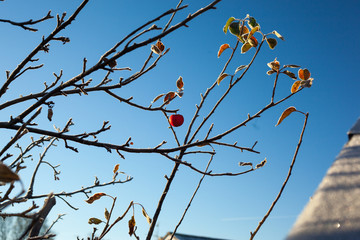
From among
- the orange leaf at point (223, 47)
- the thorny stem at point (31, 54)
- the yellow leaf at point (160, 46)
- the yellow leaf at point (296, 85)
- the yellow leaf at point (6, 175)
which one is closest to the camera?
the yellow leaf at point (6, 175)

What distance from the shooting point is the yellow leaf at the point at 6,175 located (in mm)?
465

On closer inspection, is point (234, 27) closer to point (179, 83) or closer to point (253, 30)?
point (253, 30)

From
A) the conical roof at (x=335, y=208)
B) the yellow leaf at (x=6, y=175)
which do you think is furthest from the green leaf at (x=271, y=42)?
the conical roof at (x=335, y=208)

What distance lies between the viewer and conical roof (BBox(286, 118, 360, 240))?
2348mm

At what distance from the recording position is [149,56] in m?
1.16

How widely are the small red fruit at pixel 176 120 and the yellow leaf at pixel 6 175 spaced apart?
2.83 feet

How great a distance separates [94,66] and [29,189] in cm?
96

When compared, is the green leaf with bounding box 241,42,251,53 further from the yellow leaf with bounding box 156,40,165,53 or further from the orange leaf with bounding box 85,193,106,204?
the orange leaf with bounding box 85,193,106,204

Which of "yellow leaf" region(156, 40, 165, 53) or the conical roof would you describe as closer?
"yellow leaf" region(156, 40, 165, 53)

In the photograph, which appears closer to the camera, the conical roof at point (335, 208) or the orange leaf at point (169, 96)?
the orange leaf at point (169, 96)

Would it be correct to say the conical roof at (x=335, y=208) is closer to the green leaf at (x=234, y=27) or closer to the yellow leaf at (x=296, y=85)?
the yellow leaf at (x=296, y=85)

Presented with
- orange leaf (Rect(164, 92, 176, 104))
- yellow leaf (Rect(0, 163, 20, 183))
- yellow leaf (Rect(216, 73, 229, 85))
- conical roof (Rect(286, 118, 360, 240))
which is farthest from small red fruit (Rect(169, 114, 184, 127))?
conical roof (Rect(286, 118, 360, 240))

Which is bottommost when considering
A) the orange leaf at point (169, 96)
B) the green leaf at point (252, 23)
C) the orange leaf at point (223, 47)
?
the orange leaf at point (169, 96)

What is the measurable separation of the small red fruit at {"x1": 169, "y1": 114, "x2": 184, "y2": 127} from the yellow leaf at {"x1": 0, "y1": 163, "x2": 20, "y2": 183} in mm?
863
